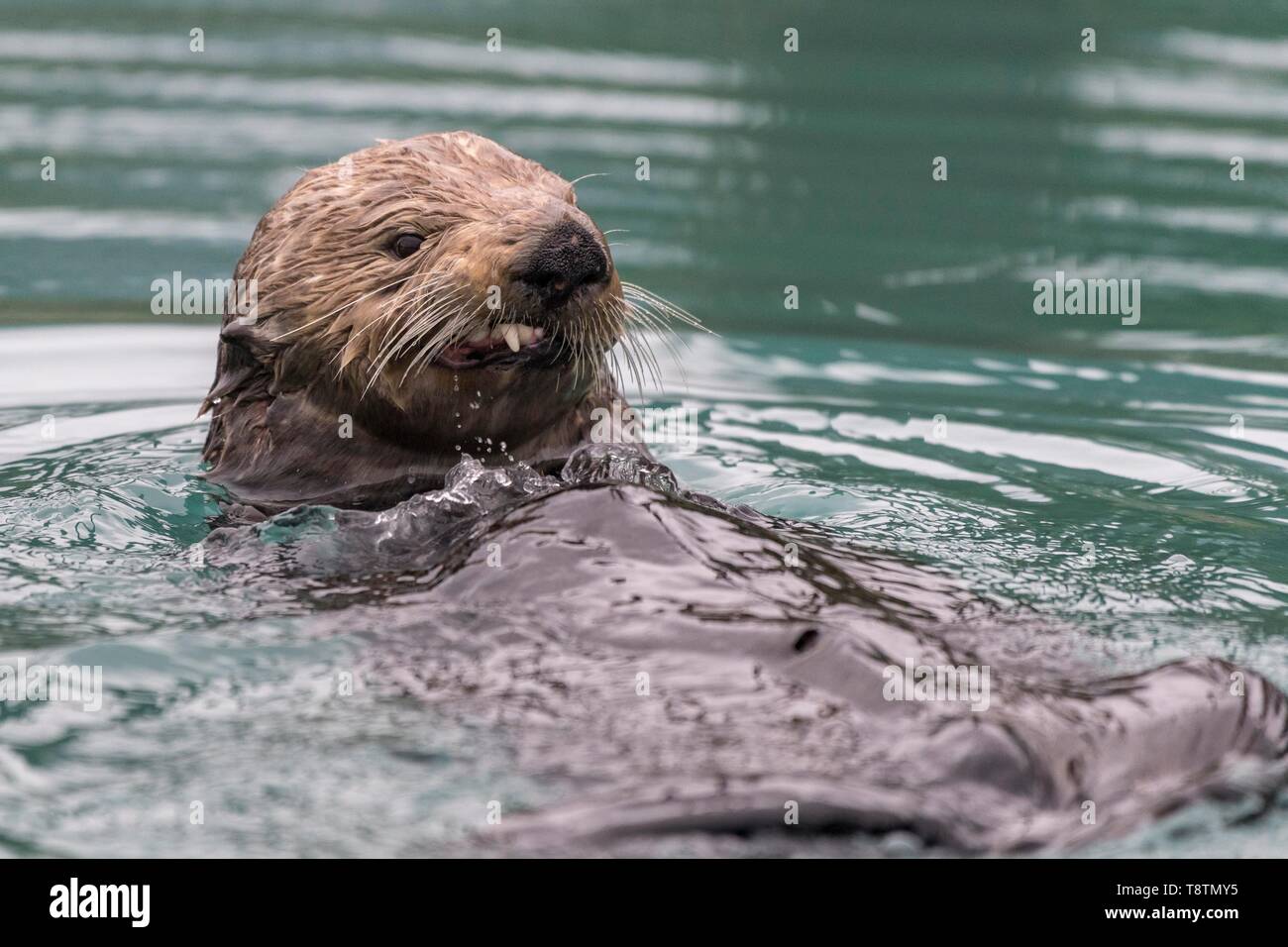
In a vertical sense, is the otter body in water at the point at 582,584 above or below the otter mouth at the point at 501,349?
below

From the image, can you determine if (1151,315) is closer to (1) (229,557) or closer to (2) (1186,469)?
(2) (1186,469)

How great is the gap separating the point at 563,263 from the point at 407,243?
0.57m

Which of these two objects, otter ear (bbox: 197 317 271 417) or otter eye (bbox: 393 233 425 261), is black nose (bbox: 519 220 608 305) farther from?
otter ear (bbox: 197 317 271 417)

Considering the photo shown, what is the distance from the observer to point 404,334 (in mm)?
4203

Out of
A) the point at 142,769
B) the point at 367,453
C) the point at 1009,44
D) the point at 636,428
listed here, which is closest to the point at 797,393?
the point at 636,428

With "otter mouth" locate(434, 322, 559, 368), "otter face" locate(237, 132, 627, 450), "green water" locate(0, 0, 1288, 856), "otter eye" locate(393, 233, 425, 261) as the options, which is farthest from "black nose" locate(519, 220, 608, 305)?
"green water" locate(0, 0, 1288, 856)

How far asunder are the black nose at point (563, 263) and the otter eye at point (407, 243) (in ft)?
1.55

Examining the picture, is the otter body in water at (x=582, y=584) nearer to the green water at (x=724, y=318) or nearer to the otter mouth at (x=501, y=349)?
the otter mouth at (x=501, y=349)

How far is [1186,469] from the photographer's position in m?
5.77

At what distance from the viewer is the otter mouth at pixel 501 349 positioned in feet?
13.7

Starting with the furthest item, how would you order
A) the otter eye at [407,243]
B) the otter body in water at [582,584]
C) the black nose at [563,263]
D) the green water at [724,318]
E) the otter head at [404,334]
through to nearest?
the otter eye at [407,243], the otter head at [404,334], the black nose at [563,263], the green water at [724,318], the otter body in water at [582,584]

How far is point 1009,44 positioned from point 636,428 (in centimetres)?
706

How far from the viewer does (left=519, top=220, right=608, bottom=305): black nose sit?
4.07m

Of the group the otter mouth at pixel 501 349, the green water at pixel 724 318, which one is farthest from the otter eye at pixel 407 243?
the green water at pixel 724 318
